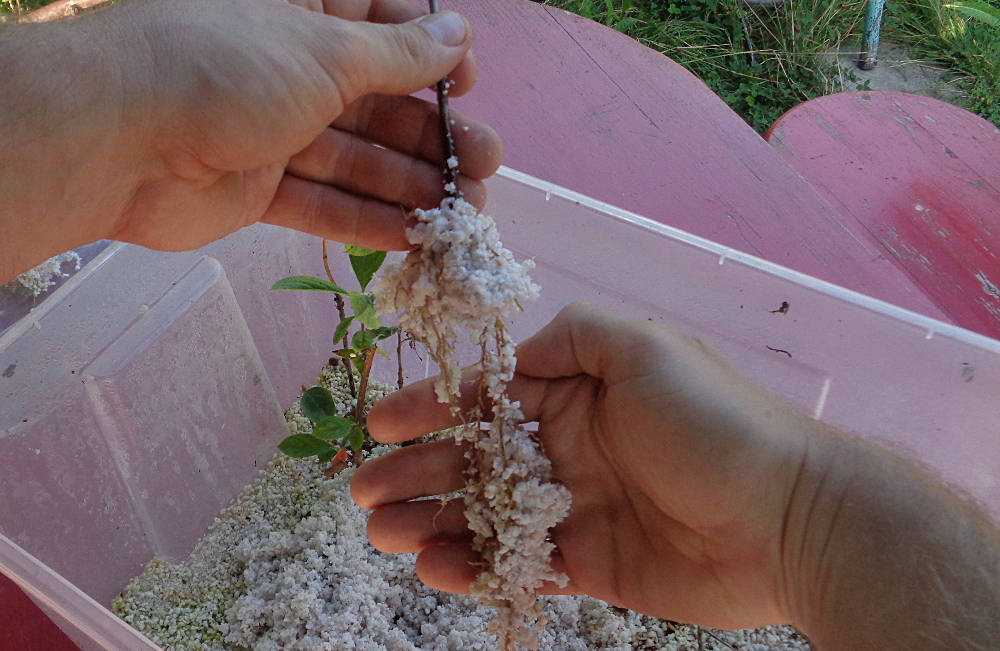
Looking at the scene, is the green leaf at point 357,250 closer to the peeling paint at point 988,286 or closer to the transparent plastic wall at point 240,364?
the transparent plastic wall at point 240,364

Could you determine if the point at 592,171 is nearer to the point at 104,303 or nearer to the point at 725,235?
the point at 725,235

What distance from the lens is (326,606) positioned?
0.98m

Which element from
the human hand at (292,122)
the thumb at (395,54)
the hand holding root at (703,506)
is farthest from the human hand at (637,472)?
the thumb at (395,54)

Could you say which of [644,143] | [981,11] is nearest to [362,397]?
[644,143]

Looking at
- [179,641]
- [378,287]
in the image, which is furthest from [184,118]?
[179,641]

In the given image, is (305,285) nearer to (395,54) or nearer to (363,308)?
(363,308)

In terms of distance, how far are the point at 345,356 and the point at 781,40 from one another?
1.80 m

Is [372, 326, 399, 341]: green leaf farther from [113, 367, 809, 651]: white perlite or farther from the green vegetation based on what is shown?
the green vegetation

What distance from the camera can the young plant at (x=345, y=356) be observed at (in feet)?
2.93

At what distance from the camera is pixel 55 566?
99 centimetres

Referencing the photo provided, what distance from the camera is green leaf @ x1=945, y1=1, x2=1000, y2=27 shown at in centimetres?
211

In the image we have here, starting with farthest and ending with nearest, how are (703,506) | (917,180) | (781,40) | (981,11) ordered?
(781,40)
(981,11)
(917,180)
(703,506)

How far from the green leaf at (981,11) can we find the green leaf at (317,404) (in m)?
2.13

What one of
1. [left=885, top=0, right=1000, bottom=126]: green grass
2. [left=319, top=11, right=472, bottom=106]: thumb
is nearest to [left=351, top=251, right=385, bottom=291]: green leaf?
[left=319, top=11, right=472, bottom=106]: thumb
